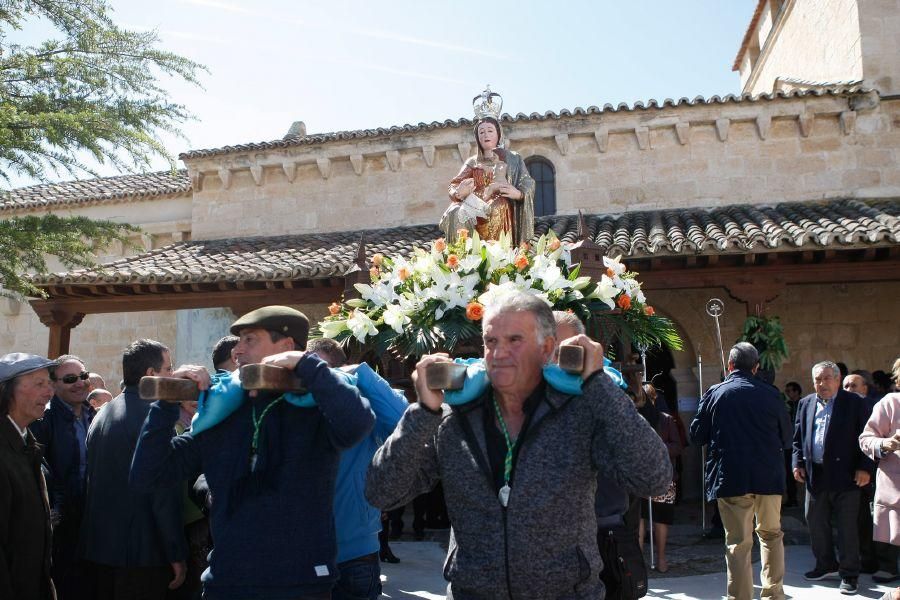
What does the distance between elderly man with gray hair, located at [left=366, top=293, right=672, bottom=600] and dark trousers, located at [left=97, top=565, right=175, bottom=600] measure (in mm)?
1889

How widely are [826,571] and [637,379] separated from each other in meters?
2.90

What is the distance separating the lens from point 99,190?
18.1 meters

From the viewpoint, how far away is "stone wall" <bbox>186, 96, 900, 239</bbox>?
550 inches

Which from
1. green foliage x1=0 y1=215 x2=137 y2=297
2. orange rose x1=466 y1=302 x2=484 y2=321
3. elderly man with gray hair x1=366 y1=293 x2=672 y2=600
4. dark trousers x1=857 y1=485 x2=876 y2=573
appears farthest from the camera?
dark trousers x1=857 y1=485 x2=876 y2=573

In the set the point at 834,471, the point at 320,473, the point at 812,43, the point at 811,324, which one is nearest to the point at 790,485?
the point at 811,324

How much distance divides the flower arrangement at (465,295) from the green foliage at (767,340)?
5855 millimetres

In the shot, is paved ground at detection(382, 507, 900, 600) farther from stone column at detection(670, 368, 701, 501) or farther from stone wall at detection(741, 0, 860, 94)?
stone wall at detection(741, 0, 860, 94)

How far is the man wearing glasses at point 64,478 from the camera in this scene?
13.5 ft

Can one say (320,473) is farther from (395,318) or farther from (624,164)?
(624,164)

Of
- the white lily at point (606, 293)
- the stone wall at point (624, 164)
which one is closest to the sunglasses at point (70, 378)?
the white lily at point (606, 293)

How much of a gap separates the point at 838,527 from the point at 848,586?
1.51 feet

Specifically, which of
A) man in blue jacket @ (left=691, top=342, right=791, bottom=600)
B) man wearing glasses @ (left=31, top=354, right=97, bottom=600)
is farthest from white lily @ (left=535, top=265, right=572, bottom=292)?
man wearing glasses @ (left=31, top=354, right=97, bottom=600)

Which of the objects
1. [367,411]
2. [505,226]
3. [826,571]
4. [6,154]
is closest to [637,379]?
[505,226]

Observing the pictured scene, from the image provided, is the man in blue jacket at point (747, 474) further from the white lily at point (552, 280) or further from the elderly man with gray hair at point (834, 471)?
the white lily at point (552, 280)
